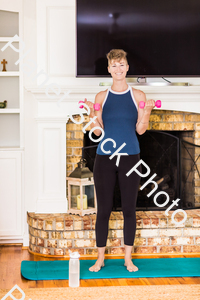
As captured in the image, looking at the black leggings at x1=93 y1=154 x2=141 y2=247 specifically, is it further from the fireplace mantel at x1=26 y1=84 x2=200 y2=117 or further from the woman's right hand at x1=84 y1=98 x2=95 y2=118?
the fireplace mantel at x1=26 y1=84 x2=200 y2=117

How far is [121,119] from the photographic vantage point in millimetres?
2375

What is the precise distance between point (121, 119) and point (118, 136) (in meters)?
0.11

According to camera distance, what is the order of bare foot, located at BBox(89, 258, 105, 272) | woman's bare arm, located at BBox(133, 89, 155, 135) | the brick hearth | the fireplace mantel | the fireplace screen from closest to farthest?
1. woman's bare arm, located at BBox(133, 89, 155, 135)
2. bare foot, located at BBox(89, 258, 105, 272)
3. the brick hearth
4. the fireplace mantel
5. the fireplace screen

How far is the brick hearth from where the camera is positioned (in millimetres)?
2779

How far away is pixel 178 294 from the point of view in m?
2.16

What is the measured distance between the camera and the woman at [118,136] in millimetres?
2361

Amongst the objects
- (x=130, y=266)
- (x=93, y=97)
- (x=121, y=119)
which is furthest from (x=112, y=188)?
(x=93, y=97)

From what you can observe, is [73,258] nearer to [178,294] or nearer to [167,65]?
[178,294]

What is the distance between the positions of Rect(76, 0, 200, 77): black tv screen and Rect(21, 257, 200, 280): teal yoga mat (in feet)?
4.46

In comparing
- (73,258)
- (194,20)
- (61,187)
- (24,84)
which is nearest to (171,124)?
(194,20)

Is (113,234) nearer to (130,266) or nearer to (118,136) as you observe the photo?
(130,266)

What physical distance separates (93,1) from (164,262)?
1.94 meters

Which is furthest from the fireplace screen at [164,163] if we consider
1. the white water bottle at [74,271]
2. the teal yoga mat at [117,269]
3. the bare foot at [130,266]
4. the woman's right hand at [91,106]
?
the white water bottle at [74,271]

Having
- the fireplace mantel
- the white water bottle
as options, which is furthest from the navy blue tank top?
the white water bottle
